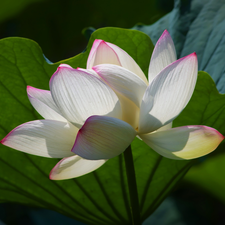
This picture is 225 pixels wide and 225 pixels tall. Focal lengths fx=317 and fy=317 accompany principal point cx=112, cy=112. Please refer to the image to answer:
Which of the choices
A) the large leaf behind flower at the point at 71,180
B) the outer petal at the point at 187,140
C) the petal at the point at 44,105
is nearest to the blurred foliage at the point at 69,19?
the large leaf behind flower at the point at 71,180

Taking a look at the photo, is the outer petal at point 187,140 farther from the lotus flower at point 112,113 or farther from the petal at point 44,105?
the petal at point 44,105

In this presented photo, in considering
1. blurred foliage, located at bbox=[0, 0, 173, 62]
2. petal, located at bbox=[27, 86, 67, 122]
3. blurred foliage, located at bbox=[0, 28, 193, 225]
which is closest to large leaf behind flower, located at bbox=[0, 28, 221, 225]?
blurred foliage, located at bbox=[0, 28, 193, 225]

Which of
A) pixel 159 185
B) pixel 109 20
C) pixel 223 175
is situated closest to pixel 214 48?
pixel 159 185

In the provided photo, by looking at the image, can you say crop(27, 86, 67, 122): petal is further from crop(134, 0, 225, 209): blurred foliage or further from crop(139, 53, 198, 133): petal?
crop(134, 0, 225, 209): blurred foliage

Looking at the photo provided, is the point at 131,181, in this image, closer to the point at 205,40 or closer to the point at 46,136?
the point at 46,136

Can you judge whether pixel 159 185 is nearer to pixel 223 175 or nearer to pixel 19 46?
pixel 19 46

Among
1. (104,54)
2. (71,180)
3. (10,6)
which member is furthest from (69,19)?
(104,54)

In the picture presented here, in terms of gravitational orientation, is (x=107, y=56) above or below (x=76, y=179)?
above
